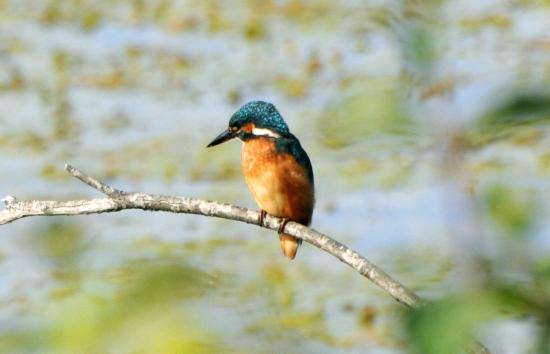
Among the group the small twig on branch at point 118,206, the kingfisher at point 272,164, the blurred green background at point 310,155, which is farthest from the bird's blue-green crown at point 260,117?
the small twig on branch at point 118,206

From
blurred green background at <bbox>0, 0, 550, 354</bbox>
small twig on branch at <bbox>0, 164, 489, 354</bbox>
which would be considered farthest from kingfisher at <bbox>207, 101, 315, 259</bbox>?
small twig on branch at <bbox>0, 164, 489, 354</bbox>

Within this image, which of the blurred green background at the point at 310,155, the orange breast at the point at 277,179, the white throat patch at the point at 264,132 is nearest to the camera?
the blurred green background at the point at 310,155

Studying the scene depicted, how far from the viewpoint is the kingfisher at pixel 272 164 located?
2.43 metres

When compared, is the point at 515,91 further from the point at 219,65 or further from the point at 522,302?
the point at 219,65

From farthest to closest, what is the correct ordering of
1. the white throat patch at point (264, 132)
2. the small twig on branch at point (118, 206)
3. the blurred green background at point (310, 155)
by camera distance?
1. the white throat patch at point (264, 132)
2. the small twig on branch at point (118, 206)
3. the blurred green background at point (310, 155)

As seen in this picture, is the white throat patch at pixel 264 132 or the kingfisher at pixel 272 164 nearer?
the kingfisher at pixel 272 164

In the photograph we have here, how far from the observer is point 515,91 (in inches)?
24.9

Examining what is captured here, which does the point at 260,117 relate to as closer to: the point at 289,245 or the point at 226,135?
the point at 226,135

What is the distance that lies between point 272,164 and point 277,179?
0.10ft

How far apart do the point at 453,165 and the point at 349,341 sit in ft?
13.8

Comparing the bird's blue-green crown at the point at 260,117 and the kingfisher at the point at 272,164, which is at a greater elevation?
the bird's blue-green crown at the point at 260,117

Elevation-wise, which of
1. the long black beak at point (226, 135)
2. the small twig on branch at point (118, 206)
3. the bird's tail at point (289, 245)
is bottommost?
the small twig on branch at point (118, 206)

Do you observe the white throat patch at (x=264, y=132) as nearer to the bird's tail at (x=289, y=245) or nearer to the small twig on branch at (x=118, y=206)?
the bird's tail at (x=289, y=245)

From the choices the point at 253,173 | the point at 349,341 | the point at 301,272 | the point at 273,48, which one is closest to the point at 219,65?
the point at 273,48
